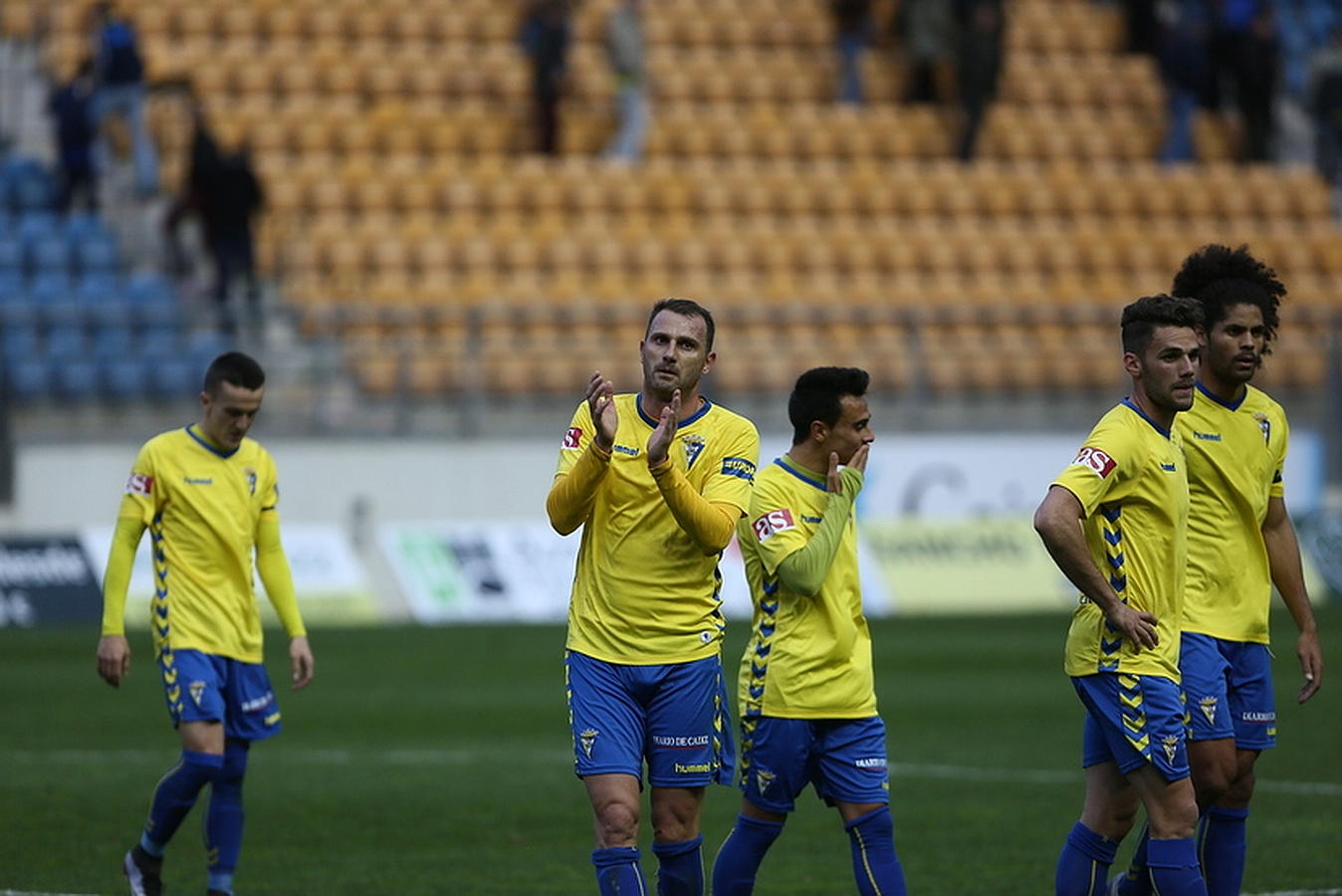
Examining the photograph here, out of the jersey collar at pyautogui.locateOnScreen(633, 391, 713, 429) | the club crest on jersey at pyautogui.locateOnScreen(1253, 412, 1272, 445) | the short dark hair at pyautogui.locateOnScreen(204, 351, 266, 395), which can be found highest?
the short dark hair at pyautogui.locateOnScreen(204, 351, 266, 395)

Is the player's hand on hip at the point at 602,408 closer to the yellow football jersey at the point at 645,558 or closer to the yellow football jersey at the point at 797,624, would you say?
the yellow football jersey at the point at 645,558

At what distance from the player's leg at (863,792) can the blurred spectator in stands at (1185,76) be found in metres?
22.7

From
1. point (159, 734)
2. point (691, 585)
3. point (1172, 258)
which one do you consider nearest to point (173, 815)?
point (691, 585)

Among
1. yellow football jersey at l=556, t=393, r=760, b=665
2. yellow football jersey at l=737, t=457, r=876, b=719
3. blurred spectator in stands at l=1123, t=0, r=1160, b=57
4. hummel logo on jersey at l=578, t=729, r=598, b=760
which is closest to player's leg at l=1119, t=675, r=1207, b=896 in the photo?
yellow football jersey at l=737, t=457, r=876, b=719

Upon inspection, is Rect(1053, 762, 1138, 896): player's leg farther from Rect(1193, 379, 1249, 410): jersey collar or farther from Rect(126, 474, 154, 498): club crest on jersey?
Rect(126, 474, 154, 498): club crest on jersey

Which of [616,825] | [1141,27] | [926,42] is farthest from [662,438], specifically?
[1141,27]

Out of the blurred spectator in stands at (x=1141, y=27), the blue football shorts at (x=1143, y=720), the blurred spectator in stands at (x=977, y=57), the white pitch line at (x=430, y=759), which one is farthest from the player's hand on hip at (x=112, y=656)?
the blurred spectator in stands at (x=1141, y=27)

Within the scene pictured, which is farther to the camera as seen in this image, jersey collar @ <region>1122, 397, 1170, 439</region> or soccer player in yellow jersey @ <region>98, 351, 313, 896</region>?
soccer player in yellow jersey @ <region>98, 351, 313, 896</region>

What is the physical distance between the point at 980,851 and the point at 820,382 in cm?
317

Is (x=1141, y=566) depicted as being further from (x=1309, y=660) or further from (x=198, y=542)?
(x=198, y=542)

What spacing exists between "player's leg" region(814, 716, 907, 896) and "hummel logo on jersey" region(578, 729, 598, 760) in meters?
0.75

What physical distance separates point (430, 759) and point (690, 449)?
5794 millimetres

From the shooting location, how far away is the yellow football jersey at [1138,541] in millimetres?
6824

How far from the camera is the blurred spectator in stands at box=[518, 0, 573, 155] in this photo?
81.7 ft
